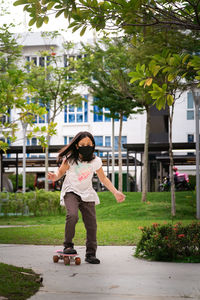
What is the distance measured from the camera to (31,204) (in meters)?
20.8

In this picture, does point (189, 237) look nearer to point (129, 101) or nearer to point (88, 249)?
point (88, 249)

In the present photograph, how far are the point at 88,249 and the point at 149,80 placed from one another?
263 centimetres

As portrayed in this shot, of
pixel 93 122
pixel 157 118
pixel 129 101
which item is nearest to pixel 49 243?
pixel 129 101

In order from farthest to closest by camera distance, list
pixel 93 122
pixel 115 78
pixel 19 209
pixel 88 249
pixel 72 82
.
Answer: pixel 93 122, pixel 72 82, pixel 115 78, pixel 19 209, pixel 88 249

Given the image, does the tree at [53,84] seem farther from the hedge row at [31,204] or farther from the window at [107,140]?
the window at [107,140]

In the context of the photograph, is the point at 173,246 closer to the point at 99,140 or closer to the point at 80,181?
the point at 80,181

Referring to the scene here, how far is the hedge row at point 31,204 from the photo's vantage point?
67.0ft

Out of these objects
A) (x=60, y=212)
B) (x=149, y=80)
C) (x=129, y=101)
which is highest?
(x=129, y=101)

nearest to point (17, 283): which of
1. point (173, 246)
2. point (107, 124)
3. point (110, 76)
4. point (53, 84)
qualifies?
point (173, 246)

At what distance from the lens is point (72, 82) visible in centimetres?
2988

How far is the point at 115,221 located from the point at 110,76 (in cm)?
1131

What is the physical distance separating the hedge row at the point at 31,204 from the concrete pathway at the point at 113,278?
42.5ft

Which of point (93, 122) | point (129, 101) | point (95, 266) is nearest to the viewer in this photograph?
point (95, 266)

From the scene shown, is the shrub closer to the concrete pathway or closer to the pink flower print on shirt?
the concrete pathway
